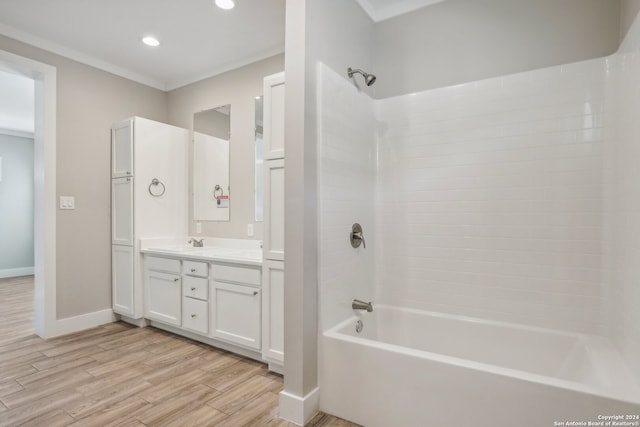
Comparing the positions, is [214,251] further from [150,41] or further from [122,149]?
[150,41]

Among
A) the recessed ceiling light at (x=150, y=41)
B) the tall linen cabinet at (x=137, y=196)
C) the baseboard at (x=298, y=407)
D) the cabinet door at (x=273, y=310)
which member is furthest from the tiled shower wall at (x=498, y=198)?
the tall linen cabinet at (x=137, y=196)

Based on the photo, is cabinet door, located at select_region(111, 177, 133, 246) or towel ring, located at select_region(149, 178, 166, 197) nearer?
cabinet door, located at select_region(111, 177, 133, 246)

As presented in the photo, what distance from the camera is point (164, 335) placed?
3121 millimetres

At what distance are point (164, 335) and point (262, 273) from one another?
1.47m

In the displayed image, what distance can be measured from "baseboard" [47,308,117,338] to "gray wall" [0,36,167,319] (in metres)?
0.05

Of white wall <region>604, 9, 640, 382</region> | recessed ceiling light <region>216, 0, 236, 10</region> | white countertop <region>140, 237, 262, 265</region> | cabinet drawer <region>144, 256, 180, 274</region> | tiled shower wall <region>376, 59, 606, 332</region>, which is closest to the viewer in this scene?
white wall <region>604, 9, 640, 382</region>

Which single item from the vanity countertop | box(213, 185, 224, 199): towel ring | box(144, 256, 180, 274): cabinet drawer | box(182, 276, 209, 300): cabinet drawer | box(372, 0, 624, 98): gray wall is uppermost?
box(372, 0, 624, 98): gray wall

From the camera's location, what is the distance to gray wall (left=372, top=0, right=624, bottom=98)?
192 cm

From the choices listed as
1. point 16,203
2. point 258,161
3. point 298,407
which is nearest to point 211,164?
point 258,161

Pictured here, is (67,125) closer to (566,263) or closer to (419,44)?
(419,44)

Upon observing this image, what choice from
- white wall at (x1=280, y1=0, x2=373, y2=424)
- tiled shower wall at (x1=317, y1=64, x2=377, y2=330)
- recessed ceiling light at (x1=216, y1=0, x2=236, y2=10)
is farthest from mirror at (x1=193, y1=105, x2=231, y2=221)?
white wall at (x1=280, y1=0, x2=373, y2=424)

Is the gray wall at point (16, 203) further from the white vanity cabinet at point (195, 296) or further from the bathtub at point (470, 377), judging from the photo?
the bathtub at point (470, 377)

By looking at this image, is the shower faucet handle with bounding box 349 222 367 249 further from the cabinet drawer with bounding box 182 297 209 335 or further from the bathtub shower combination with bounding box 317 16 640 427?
the cabinet drawer with bounding box 182 297 209 335

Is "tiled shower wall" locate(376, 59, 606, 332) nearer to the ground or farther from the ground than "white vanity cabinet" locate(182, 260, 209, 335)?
farther from the ground
